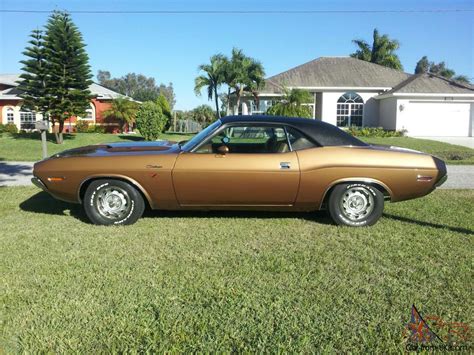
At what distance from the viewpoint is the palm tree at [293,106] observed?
2327 centimetres

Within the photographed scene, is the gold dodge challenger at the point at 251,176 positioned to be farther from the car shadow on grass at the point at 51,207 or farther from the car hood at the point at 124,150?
the car shadow on grass at the point at 51,207

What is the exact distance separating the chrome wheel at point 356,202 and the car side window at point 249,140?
3.32ft

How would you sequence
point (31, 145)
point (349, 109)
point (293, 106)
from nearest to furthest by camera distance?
point (31, 145)
point (293, 106)
point (349, 109)

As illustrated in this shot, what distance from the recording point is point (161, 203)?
17.2 feet

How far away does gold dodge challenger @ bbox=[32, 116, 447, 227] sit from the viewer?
5.09 metres

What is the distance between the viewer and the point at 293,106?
23.6 metres

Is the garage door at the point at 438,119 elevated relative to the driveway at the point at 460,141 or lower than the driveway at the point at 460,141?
elevated

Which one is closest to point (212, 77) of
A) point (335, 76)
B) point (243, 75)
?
point (243, 75)

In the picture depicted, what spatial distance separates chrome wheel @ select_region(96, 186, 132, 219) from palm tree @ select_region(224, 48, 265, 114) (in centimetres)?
2526

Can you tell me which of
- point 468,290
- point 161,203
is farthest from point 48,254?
point 468,290

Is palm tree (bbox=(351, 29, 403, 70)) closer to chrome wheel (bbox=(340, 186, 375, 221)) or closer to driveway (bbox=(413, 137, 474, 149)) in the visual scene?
driveway (bbox=(413, 137, 474, 149))

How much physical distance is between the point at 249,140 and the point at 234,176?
31.9 inches

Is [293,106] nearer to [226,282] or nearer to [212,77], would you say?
[212,77]

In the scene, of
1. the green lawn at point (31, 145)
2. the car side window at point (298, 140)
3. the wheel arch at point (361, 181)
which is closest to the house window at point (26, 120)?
the green lawn at point (31, 145)
